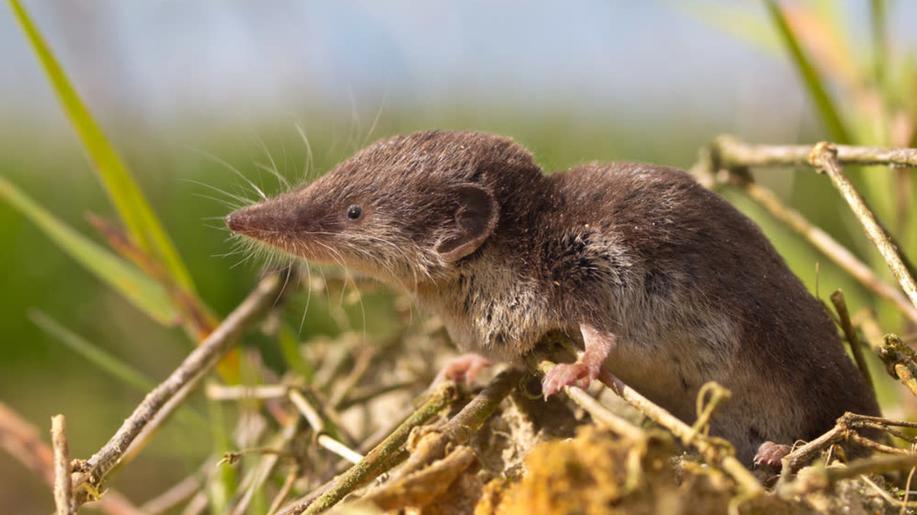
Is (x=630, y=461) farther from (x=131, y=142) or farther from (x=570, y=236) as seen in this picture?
(x=131, y=142)

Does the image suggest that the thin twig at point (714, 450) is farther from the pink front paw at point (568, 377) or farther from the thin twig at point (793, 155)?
the thin twig at point (793, 155)

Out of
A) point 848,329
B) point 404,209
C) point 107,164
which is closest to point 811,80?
point 848,329

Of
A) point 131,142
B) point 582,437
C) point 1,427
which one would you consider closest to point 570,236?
point 582,437

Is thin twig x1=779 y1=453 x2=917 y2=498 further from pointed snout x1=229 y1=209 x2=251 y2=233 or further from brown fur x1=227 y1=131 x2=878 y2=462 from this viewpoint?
pointed snout x1=229 y1=209 x2=251 y2=233

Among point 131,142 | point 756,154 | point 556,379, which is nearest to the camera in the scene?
point 556,379

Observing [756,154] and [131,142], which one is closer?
[756,154]

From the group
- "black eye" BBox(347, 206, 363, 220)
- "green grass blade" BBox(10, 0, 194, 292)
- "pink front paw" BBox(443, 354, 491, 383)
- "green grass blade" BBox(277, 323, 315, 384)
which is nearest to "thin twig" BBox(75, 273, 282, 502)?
"green grass blade" BBox(277, 323, 315, 384)
